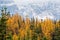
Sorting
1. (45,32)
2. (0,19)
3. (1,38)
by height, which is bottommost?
(45,32)

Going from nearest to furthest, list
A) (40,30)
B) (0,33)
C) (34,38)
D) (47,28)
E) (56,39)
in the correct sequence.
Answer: (0,33), (34,38), (56,39), (40,30), (47,28)

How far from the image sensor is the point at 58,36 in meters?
81.1

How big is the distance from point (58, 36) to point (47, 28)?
1040 inches

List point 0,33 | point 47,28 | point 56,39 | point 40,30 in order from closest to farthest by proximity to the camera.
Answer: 1. point 0,33
2. point 56,39
3. point 40,30
4. point 47,28

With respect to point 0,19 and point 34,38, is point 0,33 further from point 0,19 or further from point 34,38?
point 34,38

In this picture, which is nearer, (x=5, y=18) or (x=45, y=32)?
(x=5, y=18)

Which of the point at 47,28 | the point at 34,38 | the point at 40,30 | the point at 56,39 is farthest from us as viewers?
the point at 47,28

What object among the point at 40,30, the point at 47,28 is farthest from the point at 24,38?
the point at 47,28

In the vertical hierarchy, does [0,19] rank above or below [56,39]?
above

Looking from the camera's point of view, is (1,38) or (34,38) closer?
(1,38)

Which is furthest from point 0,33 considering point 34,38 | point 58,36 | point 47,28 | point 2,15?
point 47,28

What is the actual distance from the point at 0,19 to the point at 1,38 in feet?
11.6

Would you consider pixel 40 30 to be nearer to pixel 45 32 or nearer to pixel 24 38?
pixel 45 32

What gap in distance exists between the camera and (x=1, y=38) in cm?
4597
